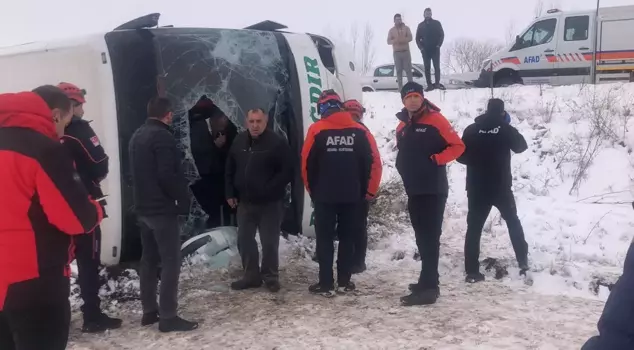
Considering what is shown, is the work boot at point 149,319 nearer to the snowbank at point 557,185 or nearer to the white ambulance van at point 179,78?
the white ambulance van at point 179,78

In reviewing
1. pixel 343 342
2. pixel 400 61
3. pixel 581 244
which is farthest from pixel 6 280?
pixel 400 61

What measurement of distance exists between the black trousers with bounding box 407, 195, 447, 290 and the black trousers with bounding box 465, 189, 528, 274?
2.26 feet

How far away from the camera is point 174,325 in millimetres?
4477

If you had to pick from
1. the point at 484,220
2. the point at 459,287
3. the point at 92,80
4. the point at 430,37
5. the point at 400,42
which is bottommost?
the point at 459,287

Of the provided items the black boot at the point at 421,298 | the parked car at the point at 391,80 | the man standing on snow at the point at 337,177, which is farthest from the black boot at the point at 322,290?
the parked car at the point at 391,80

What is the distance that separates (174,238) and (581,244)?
4349mm

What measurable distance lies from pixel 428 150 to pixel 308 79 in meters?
1.76

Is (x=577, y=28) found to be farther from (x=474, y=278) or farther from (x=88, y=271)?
(x=88, y=271)

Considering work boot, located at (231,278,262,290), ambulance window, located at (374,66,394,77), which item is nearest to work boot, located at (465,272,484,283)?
work boot, located at (231,278,262,290)

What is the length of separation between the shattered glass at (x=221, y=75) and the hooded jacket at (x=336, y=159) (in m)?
1.10

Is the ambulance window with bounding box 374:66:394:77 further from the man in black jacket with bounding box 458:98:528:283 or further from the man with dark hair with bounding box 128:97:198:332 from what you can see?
the man with dark hair with bounding box 128:97:198:332

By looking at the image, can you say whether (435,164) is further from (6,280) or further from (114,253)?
(6,280)

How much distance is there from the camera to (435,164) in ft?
16.1

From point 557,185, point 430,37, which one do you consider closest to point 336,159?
point 557,185
